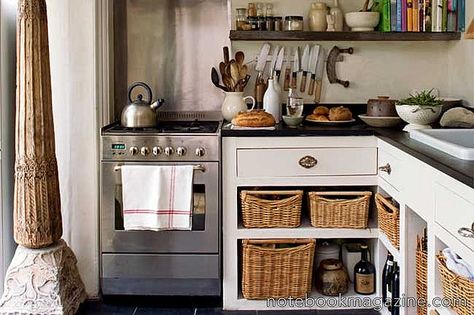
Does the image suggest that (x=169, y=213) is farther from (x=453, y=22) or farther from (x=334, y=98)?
(x=453, y=22)

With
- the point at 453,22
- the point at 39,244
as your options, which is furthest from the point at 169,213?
the point at 453,22

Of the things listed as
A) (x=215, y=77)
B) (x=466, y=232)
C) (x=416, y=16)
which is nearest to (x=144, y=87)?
(x=215, y=77)

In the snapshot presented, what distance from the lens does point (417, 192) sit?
7.75 ft

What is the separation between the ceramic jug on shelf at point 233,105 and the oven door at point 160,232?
52cm

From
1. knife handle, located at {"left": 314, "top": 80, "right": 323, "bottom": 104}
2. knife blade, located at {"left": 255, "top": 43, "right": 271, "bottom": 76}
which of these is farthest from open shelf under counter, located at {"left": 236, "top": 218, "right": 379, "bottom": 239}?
knife blade, located at {"left": 255, "top": 43, "right": 271, "bottom": 76}

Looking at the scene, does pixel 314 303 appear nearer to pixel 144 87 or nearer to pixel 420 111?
pixel 420 111

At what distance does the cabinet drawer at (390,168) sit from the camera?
107 inches

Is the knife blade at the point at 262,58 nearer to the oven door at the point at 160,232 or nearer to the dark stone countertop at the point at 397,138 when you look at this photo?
the dark stone countertop at the point at 397,138

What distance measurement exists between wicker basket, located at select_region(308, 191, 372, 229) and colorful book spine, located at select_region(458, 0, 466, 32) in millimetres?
1124

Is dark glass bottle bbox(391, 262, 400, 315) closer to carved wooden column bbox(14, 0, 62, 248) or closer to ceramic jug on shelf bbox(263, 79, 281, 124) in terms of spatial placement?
ceramic jug on shelf bbox(263, 79, 281, 124)

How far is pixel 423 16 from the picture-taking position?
3.55 meters

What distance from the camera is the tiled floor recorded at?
325cm

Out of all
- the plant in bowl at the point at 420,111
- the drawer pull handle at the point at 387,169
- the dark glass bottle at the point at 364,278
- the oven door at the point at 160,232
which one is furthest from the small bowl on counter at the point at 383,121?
the oven door at the point at 160,232

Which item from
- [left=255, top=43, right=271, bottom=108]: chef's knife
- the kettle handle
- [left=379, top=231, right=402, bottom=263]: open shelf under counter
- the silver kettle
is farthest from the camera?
[left=255, top=43, right=271, bottom=108]: chef's knife
